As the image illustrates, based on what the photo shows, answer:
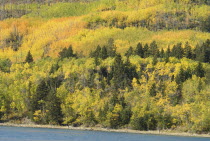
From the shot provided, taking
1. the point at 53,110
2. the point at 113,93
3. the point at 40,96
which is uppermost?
the point at 113,93

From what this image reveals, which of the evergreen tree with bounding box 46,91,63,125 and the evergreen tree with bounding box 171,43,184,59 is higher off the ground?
the evergreen tree with bounding box 171,43,184,59

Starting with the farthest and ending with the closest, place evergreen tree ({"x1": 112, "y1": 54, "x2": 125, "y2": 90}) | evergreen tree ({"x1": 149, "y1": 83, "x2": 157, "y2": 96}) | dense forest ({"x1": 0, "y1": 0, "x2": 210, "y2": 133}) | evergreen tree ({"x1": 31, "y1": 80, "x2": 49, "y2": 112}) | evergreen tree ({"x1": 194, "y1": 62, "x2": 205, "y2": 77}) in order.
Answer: evergreen tree ({"x1": 194, "y1": 62, "x2": 205, "y2": 77}) → evergreen tree ({"x1": 112, "y1": 54, "x2": 125, "y2": 90}) → evergreen tree ({"x1": 149, "y1": 83, "x2": 157, "y2": 96}) → evergreen tree ({"x1": 31, "y1": 80, "x2": 49, "y2": 112}) → dense forest ({"x1": 0, "y1": 0, "x2": 210, "y2": 133})

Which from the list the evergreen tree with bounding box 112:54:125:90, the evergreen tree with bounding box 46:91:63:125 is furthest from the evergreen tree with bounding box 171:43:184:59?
the evergreen tree with bounding box 46:91:63:125

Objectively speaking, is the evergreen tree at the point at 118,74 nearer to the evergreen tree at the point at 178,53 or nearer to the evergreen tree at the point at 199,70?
the evergreen tree at the point at 199,70

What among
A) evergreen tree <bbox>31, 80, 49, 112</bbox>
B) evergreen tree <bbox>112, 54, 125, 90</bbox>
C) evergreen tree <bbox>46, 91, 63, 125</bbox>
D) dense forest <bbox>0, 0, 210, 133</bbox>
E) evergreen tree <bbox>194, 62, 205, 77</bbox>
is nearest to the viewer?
dense forest <bbox>0, 0, 210, 133</bbox>

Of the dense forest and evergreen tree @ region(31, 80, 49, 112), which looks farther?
evergreen tree @ region(31, 80, 49, 112)

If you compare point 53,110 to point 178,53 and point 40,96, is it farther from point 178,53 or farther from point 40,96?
point 178,53

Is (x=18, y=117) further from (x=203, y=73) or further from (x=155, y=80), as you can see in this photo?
(x=203, y=73)

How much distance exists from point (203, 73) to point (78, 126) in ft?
174

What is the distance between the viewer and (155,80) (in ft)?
524

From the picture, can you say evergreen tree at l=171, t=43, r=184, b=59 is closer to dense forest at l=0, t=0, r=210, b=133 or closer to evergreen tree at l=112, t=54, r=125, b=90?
dense forest at l=0, t=0, r=210, b=133

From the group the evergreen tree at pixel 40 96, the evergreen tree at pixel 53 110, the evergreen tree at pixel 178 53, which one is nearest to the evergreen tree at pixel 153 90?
the evergreen tree at pixel 53 110

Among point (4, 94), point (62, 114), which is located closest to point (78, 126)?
point (62, 114)

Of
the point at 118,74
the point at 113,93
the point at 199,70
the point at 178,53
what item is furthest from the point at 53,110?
the point at 178,53
